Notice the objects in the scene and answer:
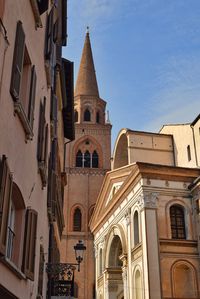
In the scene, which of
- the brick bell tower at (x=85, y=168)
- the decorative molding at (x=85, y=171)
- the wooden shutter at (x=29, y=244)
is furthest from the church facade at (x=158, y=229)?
the wooden shutter at (x=29, y=244)

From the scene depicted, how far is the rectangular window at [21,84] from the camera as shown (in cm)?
534

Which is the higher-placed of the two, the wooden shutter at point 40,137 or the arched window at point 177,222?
the arched window at point 177,222

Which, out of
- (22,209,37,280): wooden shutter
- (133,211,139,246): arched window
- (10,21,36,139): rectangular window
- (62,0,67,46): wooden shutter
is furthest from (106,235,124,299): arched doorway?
(10,21,36,139): rectangular window

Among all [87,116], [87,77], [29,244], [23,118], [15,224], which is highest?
[87,77]

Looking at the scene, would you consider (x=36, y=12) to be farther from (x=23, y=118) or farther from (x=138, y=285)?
(x=138, y=285)

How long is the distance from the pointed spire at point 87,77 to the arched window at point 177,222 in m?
26.3

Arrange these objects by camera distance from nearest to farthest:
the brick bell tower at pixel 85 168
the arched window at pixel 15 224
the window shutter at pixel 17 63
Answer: the window shutter at pixel 17 63 < the arched window at pixel 15 224 < the brick bell tower at pixel 85 168

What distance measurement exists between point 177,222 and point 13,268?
1831cm

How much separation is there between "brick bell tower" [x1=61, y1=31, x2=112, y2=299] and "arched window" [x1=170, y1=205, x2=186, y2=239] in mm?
17068

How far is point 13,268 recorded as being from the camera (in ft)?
17.4

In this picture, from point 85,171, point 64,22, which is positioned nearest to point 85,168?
point 85,171

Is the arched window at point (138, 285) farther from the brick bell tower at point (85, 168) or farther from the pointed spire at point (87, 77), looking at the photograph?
the pointed spire at point (87, 77)

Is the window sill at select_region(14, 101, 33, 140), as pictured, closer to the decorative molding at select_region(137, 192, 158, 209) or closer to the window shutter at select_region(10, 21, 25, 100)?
the window shutter at select_region(10, 21, 25, 100)

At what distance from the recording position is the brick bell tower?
1508 inches
